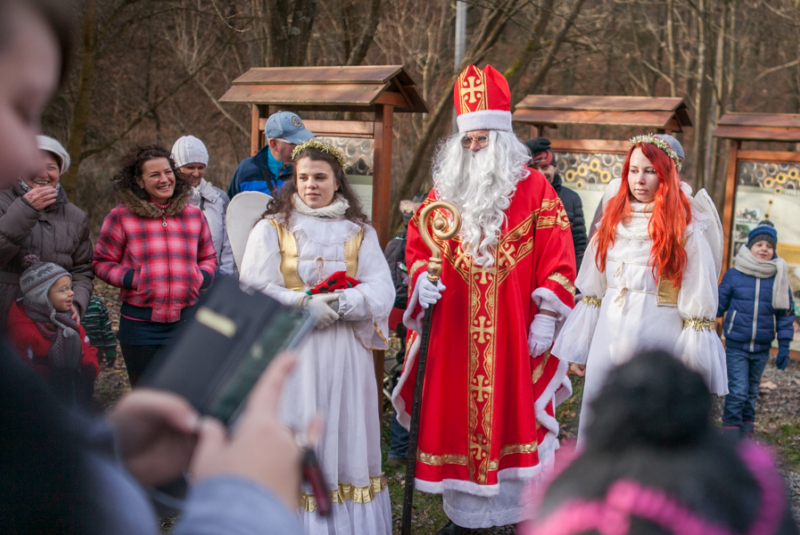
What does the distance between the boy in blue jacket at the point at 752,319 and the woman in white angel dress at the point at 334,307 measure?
10.6 feet

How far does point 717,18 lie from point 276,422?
18.7m

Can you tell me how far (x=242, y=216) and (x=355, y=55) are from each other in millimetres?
5416

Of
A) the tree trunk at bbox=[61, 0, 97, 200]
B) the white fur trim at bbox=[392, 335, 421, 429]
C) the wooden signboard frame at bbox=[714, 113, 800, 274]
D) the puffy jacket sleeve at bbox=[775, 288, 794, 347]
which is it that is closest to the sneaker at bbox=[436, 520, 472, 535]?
the white fur trim at bbox=[392, 335, 421, 429]

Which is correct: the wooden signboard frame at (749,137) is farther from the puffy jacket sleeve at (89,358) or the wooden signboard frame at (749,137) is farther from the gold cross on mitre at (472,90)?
the puffy jacket sleeve at (89,358)

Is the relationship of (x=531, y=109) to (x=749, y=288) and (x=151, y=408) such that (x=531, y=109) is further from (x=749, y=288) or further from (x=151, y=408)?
(x=151, y=408)

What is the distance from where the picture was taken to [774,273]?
18.5ft

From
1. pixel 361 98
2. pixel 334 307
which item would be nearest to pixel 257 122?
pixel 361 98

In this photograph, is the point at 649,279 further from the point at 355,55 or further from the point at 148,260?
the point at 355,55

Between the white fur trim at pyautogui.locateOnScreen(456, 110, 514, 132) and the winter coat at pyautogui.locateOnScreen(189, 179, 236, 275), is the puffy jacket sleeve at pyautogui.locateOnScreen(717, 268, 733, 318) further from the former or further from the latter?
the winter coat at pyautogui.locateOnScreen(189, 179, 236, 275)

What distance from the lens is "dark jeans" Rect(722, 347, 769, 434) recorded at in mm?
5410

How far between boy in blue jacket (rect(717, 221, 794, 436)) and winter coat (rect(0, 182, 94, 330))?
180 inches

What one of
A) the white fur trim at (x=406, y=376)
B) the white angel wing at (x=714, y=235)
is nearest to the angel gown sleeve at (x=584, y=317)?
the white angel wing at (x=714, y=235)

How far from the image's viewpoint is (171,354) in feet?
2.91

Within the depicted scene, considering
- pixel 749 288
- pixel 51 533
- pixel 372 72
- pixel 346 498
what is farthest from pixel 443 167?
pixel 51 533
